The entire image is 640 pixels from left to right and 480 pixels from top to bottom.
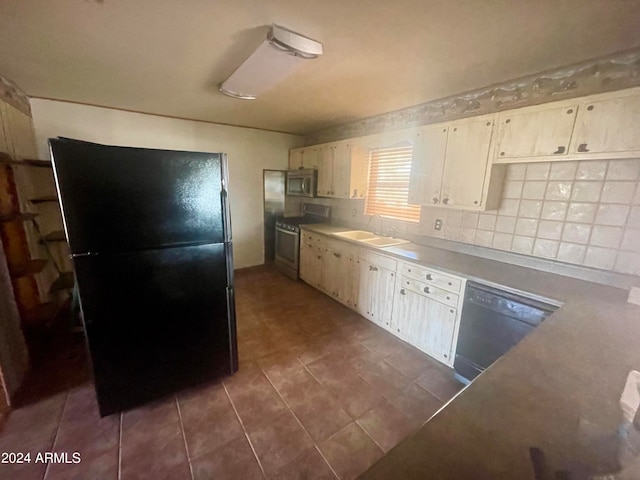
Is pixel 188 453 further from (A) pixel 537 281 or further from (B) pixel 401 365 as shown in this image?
(A) pixel 537 281

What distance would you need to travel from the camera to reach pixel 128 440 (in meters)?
1.57

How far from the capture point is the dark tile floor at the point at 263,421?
143cm

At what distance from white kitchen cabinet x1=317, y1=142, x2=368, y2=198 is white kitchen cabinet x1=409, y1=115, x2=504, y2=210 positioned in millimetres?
910

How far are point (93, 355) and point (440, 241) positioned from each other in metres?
2.97

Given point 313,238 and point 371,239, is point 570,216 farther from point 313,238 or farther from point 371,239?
point 313,238

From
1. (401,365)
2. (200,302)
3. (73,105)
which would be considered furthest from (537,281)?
(73,105)

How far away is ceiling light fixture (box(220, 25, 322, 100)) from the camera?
1469 millimetres

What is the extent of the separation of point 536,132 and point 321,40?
1594mm

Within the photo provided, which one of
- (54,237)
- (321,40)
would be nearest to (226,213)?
(321,40)

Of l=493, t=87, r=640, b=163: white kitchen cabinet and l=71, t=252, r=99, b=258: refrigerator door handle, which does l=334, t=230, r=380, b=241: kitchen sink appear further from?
l=71, t=252, r=99, b=258: refrigerator door handle

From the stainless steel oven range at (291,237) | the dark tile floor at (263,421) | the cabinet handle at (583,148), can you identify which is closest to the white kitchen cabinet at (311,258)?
the stainless steel oven range at (291,237)

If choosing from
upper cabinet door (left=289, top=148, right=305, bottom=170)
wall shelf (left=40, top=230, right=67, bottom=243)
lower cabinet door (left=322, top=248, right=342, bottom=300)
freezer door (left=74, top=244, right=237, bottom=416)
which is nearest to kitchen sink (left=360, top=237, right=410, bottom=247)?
lower cabinet door (left=322, top=248, right=342, bottom=300)

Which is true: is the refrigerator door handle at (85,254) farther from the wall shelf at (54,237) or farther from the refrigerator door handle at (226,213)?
the wall shelf at (54,237)

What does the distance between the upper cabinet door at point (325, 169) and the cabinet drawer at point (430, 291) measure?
5.94 feet
